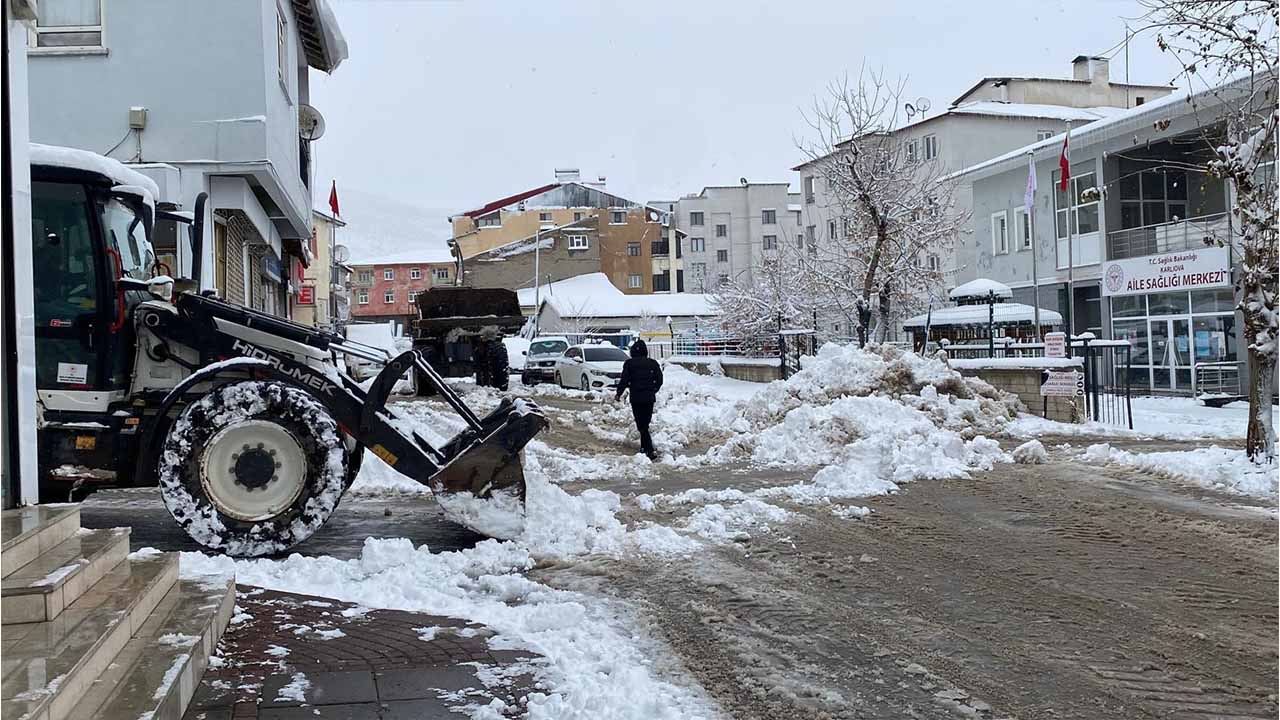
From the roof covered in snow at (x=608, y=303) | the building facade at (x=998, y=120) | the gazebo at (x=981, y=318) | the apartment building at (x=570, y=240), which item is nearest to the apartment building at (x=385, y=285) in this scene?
the apartment building at (x=570, y=240)

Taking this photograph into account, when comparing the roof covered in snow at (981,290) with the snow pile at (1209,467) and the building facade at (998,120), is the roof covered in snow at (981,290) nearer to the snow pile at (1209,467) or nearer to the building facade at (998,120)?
the snow pile at (1209,467)

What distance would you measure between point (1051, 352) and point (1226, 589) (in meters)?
13.6

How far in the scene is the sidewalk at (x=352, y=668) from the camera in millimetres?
4805

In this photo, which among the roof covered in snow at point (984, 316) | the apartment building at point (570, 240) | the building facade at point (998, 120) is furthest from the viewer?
the apartment building at point (570, 240)

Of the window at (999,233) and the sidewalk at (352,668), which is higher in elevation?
the window at (999,233)

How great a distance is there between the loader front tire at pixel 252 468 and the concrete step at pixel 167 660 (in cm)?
174

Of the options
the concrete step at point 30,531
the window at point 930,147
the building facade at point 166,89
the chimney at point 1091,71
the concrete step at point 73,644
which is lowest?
the concrete step at point 73,644

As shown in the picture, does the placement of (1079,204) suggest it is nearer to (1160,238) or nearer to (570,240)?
(1160,238)

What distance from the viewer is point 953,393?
18.4 meters

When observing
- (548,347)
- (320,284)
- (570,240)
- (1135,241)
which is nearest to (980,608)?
(1135,241)

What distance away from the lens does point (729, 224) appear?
90.2 metres

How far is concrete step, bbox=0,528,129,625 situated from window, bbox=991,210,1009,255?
3528cm

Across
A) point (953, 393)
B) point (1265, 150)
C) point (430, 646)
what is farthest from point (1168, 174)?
point (430, 646)

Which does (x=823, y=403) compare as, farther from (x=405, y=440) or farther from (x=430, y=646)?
(x=430, y=646)
